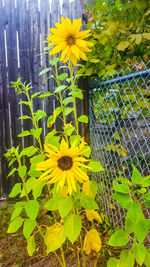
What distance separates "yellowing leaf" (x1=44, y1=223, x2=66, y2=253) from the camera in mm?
1080

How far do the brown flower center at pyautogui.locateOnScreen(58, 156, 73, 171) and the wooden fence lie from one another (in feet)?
5.39

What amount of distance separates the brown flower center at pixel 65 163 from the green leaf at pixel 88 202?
28cm

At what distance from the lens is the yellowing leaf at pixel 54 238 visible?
108cm

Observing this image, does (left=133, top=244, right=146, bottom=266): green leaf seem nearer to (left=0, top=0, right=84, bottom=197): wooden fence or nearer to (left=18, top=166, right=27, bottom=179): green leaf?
(left=18, top=166, right=27, bottom=179): green leaf

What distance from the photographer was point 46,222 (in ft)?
6.68

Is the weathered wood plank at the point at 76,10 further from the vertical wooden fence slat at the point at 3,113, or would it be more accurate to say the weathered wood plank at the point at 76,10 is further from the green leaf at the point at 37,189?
the green leaf at the point at 37,189

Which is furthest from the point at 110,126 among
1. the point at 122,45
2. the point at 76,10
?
the point at 76,10

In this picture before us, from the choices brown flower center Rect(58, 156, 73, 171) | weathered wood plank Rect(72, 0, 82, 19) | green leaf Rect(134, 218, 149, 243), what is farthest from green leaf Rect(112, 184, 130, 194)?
weathered wood plank Rect(72, 0, 82, 19)

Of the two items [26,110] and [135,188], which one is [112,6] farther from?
[135,188]

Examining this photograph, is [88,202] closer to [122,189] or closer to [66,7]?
[122,189]

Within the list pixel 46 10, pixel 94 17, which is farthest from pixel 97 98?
pixel 46 10

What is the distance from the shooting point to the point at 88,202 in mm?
1098

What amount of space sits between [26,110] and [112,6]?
55.7 inches

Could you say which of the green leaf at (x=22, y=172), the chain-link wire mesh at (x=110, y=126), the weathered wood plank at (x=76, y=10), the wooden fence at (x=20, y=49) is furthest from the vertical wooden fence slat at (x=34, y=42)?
the green leaf at (x=22, y=172)
